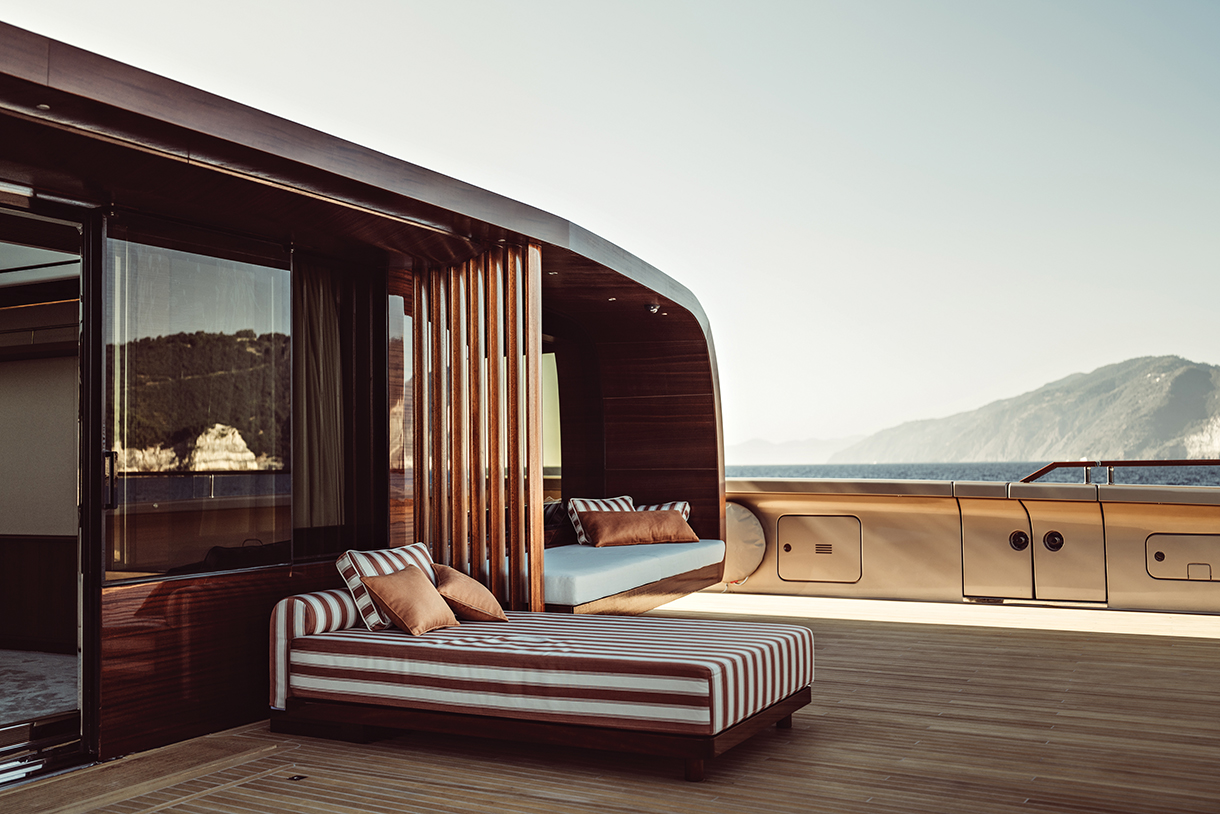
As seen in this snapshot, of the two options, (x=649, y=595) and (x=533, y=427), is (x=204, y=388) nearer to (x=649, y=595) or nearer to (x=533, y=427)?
(x=533, y=427)

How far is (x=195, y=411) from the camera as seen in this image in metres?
4.20

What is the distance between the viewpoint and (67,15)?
12703 mm

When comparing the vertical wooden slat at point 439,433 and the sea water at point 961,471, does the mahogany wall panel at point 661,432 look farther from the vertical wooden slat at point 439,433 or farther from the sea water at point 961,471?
the sea water at point 961,471

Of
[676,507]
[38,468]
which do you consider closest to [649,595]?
[676,507]

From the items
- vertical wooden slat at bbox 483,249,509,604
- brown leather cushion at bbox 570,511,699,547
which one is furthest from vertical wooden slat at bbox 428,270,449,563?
brown leather cushion at bbox 570,511,699,547

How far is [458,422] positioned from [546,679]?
6.45 ft

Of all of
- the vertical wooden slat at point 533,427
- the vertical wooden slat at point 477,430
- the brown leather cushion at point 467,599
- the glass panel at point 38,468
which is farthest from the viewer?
the glass panel at point 38,468

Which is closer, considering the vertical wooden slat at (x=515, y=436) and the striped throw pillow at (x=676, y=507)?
the vertical wooden slat at (x=515, y=436)

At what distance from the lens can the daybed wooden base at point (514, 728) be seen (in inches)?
129

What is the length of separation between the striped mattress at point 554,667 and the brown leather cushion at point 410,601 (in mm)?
63

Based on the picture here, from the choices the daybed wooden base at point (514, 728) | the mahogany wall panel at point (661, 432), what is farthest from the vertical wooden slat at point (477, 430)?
the mahogany wall panel at point (661, 432)

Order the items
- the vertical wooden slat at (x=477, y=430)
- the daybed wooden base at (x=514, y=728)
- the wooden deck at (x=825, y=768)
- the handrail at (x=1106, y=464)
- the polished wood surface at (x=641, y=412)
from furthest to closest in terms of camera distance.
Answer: the polished wood surface at (x=641, y=412) < the handrail at (x=1106, y=464) < the vertical wooden slat at (x=477, y=430) < the daybed wooden base at (x=514, y=728) < the wooden deck at (x=825, y=768)

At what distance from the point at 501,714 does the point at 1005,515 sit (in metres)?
5.39

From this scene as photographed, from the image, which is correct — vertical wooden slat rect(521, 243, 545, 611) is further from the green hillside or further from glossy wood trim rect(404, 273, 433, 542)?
the green hillside
